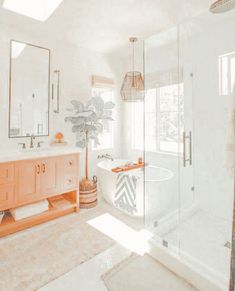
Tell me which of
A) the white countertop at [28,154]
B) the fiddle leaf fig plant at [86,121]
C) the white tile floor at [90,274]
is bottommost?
the white tile floor at [90,274]

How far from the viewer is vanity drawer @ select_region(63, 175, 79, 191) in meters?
2.84

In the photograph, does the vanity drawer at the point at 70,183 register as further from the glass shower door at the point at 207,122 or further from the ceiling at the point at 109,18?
the ceiling at the point at 109,18

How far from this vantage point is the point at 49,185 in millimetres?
2672

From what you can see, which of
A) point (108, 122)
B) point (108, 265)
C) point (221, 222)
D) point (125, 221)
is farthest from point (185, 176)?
point (108, 122)

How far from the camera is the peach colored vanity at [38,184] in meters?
2.32

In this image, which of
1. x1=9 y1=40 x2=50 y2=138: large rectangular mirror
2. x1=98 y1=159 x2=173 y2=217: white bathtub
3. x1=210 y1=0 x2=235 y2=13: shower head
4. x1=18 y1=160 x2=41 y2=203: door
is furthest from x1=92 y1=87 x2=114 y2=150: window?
x1=210 y1=0 x2=235 y2=13: shower head

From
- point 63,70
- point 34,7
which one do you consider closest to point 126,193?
point 63,70

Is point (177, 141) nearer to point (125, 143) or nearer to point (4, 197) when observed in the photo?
point (125, 143)

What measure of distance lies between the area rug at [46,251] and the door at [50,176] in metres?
0.42

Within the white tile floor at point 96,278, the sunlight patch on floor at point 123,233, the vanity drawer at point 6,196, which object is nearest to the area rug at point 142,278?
the white tile floor at point 96,278

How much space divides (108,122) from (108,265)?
2602 mm

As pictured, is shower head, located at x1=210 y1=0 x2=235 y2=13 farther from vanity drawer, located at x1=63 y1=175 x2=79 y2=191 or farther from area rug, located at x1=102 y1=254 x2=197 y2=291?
vanity drawer, located at x1=63 y1=175 x2=79 y2=191

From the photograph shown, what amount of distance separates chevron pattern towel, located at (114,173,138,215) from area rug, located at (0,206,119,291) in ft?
1.82

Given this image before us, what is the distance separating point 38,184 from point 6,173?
418 millimetres
